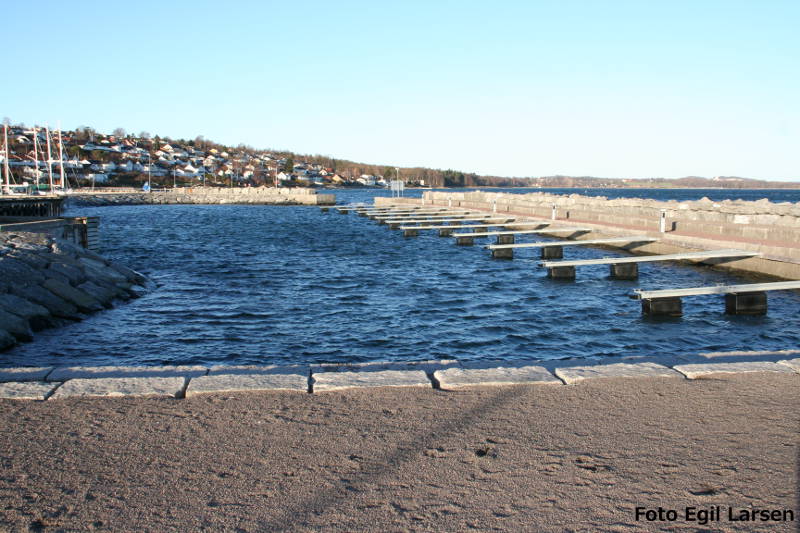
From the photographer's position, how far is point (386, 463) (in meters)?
3.85

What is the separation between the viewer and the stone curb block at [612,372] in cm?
553

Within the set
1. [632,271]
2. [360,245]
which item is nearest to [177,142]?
[360,245]

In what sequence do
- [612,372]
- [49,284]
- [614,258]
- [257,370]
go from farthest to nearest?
1. [614,258]
2. [49,284]
3. [257,370]
4. [612,372]

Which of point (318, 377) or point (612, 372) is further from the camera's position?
point (612, 372)

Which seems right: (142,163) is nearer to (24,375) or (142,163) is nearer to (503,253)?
(503,253)

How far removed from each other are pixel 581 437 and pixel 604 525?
1.15 m

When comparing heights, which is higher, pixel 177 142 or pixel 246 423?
pixel 177 142

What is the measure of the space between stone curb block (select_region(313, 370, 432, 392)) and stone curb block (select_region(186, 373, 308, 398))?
0.51 ft

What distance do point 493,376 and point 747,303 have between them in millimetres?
9266

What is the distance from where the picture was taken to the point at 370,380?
5523mm

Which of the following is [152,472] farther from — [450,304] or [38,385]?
[450,304]

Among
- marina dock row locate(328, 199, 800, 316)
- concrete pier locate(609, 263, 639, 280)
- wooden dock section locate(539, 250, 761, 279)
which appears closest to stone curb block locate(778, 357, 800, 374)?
marina dock row locate(328, 199, 800, 316)

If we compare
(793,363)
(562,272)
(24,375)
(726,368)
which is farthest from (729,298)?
(24,375)

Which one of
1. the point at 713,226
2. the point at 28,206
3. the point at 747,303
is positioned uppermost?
the point at 28,206
